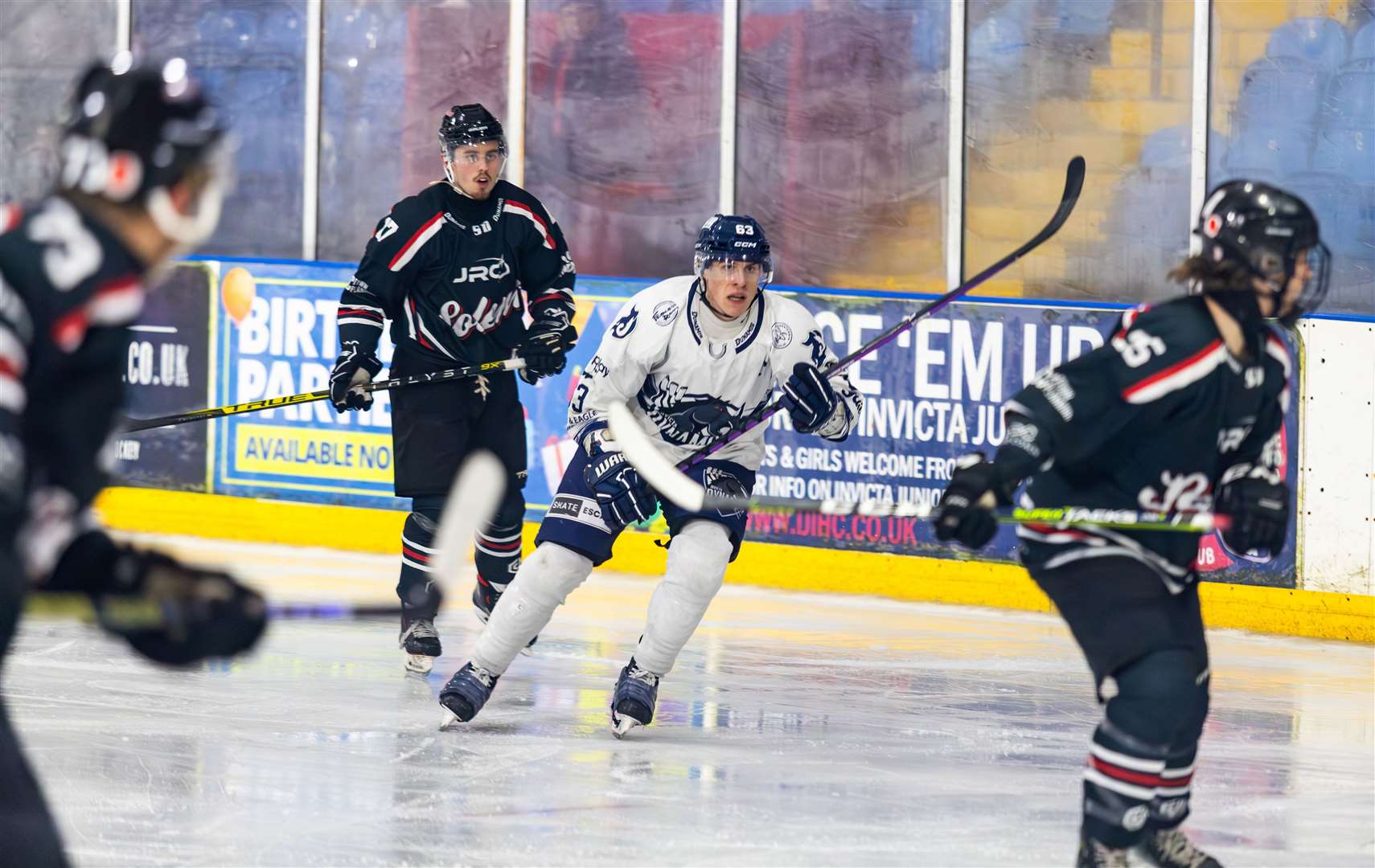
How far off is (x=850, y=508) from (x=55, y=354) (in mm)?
1974

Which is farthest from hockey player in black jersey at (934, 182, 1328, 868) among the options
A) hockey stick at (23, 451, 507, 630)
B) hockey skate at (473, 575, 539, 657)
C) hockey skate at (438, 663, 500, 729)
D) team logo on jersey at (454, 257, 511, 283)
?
hockey skate at (473, 575, 539, 657)

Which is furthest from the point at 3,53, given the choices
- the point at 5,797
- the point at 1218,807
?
the point at 5,797

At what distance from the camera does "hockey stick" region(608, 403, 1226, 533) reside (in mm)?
3387

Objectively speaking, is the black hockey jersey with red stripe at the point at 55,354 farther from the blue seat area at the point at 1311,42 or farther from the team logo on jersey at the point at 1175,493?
the blue seat area at the point at 1311,42

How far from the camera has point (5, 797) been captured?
7.27 ft

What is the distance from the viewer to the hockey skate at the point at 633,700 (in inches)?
189

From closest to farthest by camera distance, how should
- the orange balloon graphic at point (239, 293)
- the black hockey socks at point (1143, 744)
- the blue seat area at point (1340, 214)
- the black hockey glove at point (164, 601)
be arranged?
the black hockey glove at point (164, 601) < the black hockey socks at point (1143, 744) < the blue seat area at point (1340, 214) < the orange balloon graphic at point (239, 293)

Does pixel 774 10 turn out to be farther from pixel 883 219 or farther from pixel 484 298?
pixel 484 298

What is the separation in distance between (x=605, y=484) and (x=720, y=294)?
0.47 metres

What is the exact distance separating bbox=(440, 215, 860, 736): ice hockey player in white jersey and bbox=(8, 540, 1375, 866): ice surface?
0.21 m

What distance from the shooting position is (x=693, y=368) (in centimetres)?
481

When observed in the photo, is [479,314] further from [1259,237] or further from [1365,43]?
[1365,43]

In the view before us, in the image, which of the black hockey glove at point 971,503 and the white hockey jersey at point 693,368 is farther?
the white hockey jersey at point 693,368

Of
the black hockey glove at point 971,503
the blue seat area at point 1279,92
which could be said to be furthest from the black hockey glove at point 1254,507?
the blue seat area at point 1279,92
